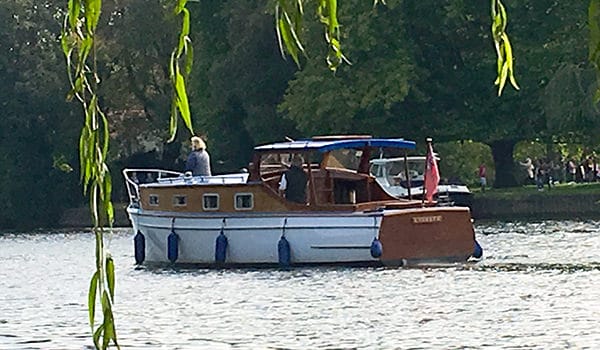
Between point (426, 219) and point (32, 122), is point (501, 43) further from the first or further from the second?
point (32, 122)

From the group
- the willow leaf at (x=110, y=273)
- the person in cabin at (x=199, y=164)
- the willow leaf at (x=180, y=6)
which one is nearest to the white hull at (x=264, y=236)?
the person in cabin at (x=199, y=164)

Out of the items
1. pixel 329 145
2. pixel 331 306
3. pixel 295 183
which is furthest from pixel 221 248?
pixel 331 306

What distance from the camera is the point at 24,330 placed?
21203 millimetres

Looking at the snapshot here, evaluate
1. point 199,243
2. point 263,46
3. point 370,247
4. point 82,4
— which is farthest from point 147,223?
point 263,46

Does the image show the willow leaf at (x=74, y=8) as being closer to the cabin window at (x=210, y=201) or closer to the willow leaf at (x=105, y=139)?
the willow leaf at (x=105, y=139)

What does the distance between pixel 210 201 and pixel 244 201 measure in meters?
0.85

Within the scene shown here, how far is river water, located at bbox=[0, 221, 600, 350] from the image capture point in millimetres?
19172

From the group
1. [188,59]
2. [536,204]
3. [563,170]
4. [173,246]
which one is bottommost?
[536,204]

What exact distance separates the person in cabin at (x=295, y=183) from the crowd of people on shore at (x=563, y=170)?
131 feet

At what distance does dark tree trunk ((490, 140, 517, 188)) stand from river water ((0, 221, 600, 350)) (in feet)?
96.1

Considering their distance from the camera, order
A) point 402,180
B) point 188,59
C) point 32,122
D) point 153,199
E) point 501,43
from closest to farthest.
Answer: point 501,43 < point 188,59 < point 153,199 < point 402,180 < point 32,122

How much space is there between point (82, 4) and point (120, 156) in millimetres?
68531

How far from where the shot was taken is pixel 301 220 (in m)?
30.6

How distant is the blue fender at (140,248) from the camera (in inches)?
1341
